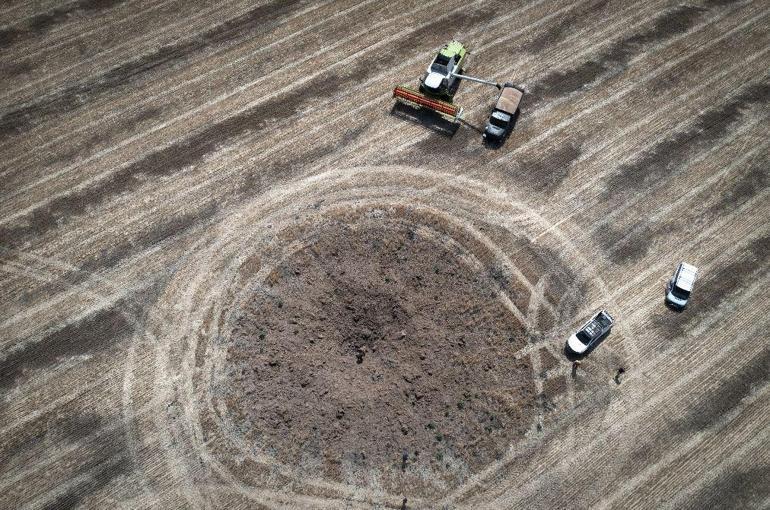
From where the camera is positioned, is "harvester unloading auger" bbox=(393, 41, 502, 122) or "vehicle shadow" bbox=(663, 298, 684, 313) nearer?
"vehicle shadow" bbox=(663, 298, 684, 313)

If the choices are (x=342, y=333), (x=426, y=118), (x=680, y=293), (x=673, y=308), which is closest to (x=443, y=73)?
(x=426, y=118)

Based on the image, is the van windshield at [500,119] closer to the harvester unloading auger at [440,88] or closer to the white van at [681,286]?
the harvester unloading auger at [440,88]

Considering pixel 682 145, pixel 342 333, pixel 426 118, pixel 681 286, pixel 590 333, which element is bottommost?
pixel 342 333

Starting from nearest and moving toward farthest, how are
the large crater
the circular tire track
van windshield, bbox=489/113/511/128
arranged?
the circular tire track
the large crater
van windshield, bbox=489/113/511/128

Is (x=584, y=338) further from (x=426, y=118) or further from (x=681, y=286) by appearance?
(x=426, y=118)

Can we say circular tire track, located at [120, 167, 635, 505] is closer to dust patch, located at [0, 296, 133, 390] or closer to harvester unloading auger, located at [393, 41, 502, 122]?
dust patch, located at [0, 296, 133, 390]

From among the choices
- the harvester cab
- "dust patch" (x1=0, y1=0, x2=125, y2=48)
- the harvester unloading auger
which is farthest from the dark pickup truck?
"dust patch" (x1=0, y1=0, x2=125, y2=48)
